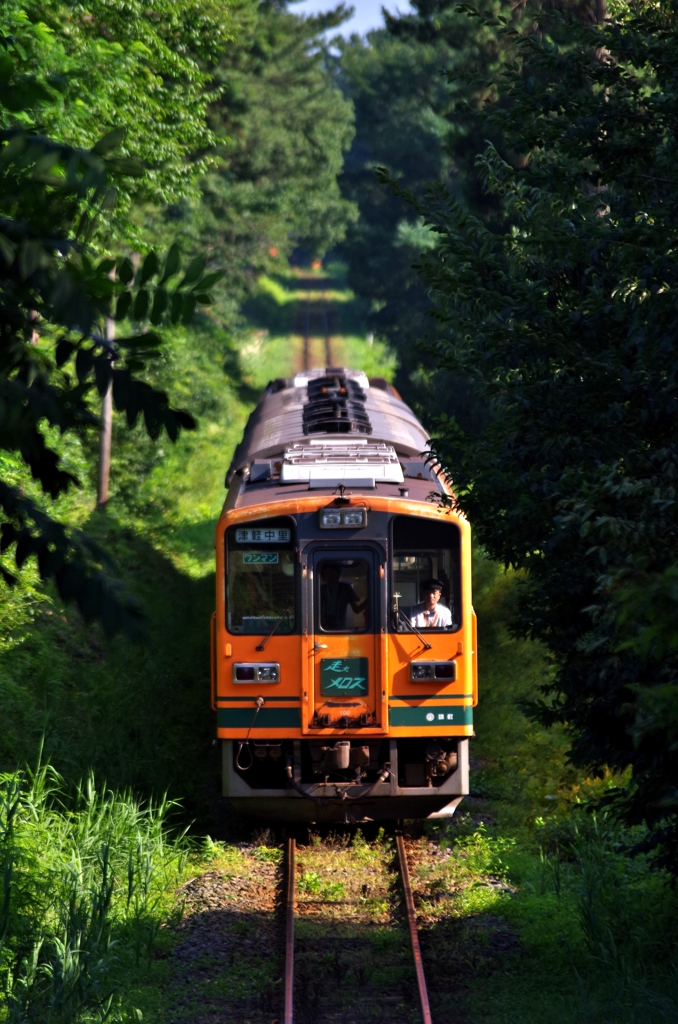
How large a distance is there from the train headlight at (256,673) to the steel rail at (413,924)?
184 cm

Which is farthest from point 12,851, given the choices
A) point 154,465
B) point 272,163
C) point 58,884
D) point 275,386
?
point 272,163

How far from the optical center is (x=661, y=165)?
6414 mm

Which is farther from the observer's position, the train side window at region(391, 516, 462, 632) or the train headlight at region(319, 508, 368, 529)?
the train side window at region(391, 516, 462, 632)

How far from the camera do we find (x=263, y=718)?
9750mm

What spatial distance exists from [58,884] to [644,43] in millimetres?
6682

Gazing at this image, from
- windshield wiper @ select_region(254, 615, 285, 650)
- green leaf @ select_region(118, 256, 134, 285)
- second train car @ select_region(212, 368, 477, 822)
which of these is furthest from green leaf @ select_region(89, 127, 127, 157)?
windshield wiper @ select_region(254, 615, 285, 650)

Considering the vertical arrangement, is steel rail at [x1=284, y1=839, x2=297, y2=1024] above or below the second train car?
below

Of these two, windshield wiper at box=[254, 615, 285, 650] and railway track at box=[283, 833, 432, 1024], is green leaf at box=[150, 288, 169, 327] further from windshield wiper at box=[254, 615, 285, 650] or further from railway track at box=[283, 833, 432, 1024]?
windshield wiper at box=[254, 615, 285, 650]

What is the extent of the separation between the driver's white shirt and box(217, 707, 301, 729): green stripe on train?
126cm

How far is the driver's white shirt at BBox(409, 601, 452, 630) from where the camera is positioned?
992 cm

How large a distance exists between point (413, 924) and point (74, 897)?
2447 mm

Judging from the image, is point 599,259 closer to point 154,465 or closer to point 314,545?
point 314,545

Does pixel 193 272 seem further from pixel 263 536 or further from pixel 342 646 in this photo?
pixel 342 646

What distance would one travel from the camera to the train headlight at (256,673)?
974 centimetres
